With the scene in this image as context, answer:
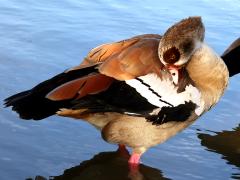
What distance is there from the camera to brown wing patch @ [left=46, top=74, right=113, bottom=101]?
4422 mm

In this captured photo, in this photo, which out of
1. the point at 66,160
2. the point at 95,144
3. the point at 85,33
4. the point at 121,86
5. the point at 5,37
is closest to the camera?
the point at 121,86

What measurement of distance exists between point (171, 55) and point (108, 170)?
1.03 metres

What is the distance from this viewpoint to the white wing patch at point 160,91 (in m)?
4.52

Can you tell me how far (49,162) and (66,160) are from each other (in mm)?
144

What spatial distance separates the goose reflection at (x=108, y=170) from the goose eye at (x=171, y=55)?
90cm

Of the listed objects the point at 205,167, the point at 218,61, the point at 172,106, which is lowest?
the point at 205,167

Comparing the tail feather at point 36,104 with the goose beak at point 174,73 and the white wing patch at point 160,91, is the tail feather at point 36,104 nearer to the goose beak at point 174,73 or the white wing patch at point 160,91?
the white wing patch at point 160,91

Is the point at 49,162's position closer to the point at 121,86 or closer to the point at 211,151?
the point at 121,86

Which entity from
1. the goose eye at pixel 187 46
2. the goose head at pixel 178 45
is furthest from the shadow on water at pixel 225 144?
the goose eye at pixel 187 46

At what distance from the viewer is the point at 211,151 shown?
5371 millimetres

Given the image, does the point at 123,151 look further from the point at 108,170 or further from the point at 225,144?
the point at 225,144

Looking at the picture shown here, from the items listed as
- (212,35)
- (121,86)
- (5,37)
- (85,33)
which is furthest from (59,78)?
(212,35)

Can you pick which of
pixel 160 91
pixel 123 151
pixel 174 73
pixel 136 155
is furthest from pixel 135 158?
pixel 174 73

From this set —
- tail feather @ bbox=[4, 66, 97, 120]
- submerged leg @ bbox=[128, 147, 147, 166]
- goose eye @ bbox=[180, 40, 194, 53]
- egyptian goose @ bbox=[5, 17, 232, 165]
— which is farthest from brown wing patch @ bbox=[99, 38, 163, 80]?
submerged leg @ bbox=[128, 147, 147, 166]
